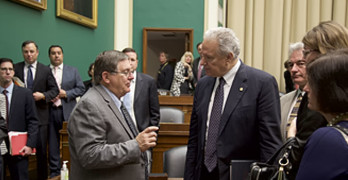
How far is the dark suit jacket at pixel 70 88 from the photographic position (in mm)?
5637

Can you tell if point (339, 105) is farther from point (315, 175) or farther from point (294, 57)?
point (294, 57)

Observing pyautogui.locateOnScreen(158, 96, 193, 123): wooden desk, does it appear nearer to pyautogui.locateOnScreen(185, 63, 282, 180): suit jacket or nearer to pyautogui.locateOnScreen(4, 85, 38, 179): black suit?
pyautogui.locateOnScreen(4, 85, 38, 179): black suit

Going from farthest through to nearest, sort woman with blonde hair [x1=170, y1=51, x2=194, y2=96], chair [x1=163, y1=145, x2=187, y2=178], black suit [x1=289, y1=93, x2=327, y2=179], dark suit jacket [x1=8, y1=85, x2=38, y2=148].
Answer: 1. woman with blonde hair [x1=170, y1=51, x2=194, y2=96]
2. dark suit jacket [x1=8, y1=85, x2=38, y2=148]
3. chair [x1=163, y1=145, x2=187, y2=178]
4. black suit [x1=289, y1=93, x2=327, y2=179]

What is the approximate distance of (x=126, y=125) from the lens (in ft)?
7.91

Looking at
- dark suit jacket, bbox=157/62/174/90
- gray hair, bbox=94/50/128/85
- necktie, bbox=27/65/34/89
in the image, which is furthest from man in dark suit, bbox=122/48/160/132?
dark suit jacket, bbox=157/62/174/90

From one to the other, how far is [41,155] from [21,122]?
992 millimetres

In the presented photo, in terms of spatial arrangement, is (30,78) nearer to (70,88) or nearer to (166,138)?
(70,88)

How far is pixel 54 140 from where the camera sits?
18.0 ft

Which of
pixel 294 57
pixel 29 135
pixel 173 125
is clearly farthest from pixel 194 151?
pixel 29 135

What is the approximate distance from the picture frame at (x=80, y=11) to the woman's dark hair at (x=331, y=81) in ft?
19.5

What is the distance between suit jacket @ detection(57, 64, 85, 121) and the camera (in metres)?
5.64

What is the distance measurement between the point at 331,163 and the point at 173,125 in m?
3.35

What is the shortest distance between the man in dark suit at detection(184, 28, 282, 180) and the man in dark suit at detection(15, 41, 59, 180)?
10.6 feet

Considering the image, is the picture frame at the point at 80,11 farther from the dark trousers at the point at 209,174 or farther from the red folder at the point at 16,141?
the dark trousers at the point at 209,174
